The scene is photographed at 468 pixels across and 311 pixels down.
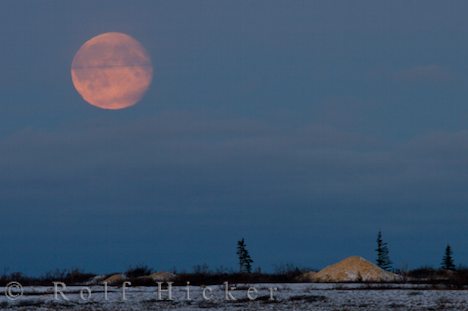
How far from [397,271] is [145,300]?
100ft

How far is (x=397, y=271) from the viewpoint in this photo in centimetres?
6962

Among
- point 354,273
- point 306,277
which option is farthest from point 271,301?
point 306,277

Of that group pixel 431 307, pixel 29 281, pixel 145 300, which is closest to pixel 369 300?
pixel 431 307

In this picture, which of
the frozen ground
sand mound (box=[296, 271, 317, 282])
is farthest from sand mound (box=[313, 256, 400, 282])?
the frozen ground

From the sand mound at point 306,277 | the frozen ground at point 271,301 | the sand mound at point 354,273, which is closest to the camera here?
the frozen ground at point 271,301

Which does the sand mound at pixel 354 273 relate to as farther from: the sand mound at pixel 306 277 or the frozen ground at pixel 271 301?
the frozen ground at pixel 271 301

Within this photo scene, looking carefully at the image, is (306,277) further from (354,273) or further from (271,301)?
(271,301)

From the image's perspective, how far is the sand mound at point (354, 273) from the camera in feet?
212

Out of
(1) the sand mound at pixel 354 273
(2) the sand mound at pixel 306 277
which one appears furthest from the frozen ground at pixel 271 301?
(2) the sand mound at pixel 306 277

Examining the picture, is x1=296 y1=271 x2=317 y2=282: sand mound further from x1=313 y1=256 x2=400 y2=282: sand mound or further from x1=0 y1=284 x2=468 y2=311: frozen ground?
x1=0 y1=284 x2=468 y2=311: frozen ground

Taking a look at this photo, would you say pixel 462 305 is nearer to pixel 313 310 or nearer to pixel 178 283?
pixel 313 310

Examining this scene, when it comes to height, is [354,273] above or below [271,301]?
above

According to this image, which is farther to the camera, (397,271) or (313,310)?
(397,271)

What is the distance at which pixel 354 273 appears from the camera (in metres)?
65.6
